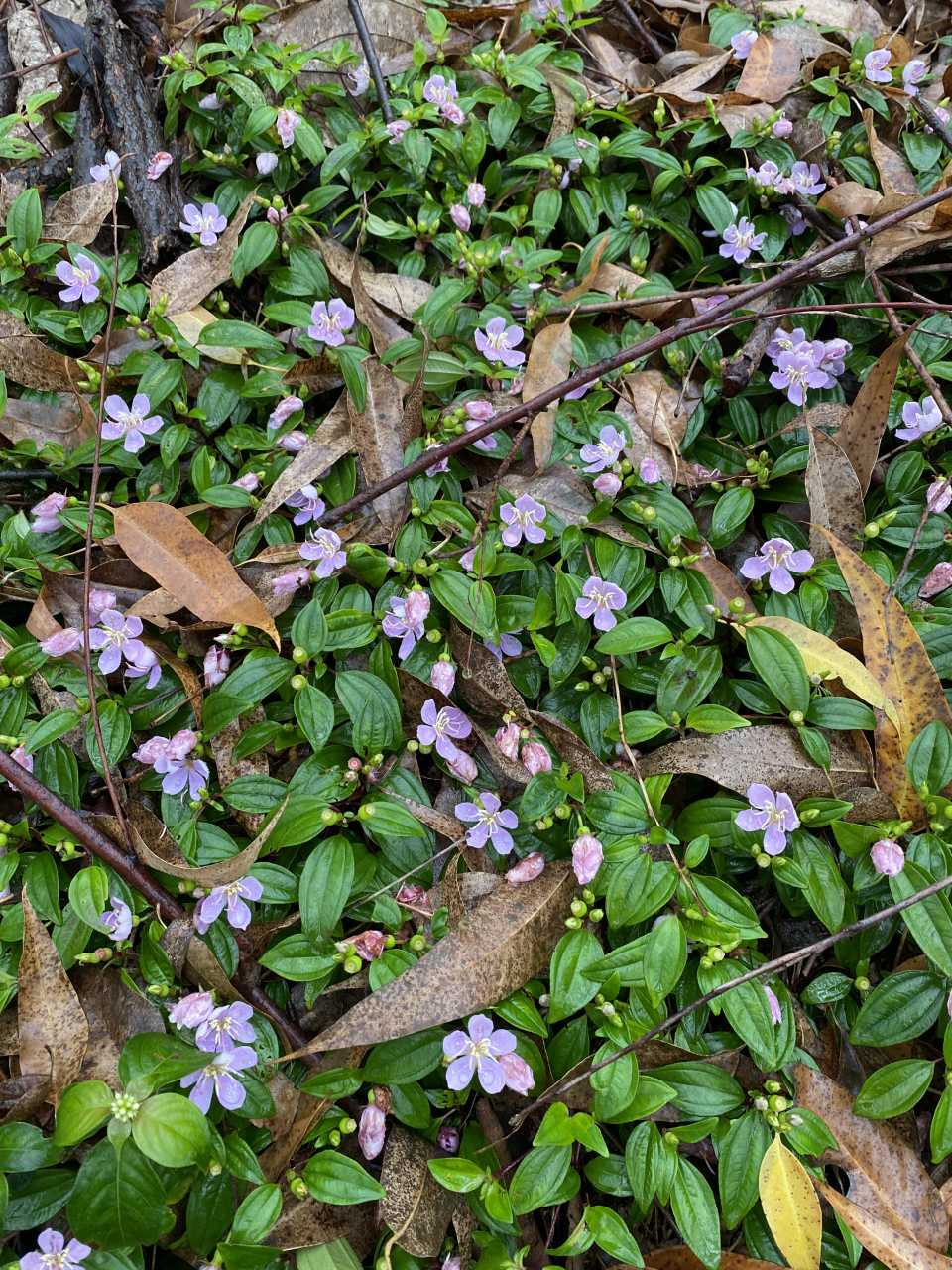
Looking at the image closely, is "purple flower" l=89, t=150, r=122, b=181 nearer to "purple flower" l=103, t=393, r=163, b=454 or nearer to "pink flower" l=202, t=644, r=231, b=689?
"purple flower" l=103, t=393, r=163, b=454

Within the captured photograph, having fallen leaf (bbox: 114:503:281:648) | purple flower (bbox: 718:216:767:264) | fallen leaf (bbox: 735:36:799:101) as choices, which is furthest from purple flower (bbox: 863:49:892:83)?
fallen leaf (bbox: 114:503:281:648)

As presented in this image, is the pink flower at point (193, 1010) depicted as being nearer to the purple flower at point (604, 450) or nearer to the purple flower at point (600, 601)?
the purple flower at point (600, 601)

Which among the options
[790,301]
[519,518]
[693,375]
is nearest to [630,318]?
[693,375]

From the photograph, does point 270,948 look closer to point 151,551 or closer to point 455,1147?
point 455,1147

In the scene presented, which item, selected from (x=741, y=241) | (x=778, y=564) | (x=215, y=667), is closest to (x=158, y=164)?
(x=215, y=667)

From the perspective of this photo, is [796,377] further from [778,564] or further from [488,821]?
[488,821]

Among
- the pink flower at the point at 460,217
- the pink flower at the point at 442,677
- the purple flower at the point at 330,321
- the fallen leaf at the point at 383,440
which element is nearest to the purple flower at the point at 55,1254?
the pink flower at the point at 442,677
